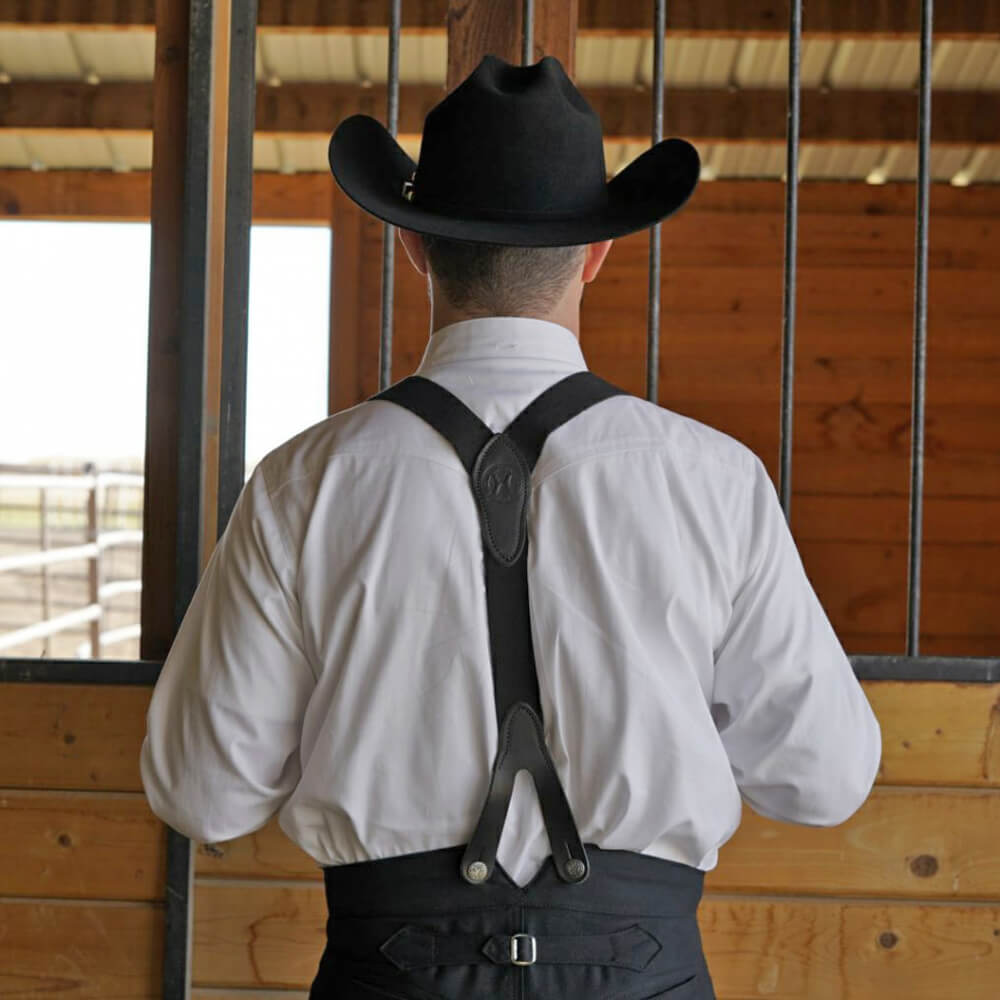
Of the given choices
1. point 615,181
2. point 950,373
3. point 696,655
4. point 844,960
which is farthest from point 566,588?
point 950,373

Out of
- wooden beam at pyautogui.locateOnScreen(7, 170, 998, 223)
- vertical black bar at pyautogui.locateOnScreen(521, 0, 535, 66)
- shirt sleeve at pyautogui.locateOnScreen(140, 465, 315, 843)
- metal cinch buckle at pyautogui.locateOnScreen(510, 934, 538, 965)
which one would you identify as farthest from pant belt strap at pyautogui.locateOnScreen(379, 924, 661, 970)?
wooden beam at pyautogui.locateOnScreen(7, 170, 998, 223)

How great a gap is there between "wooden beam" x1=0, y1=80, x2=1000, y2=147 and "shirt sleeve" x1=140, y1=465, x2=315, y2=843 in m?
3.80

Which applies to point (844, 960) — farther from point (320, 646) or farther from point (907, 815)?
point (320, 646)

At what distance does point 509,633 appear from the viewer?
106 centimetres

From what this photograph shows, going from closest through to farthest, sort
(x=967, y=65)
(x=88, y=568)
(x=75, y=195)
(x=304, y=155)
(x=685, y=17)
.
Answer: (x=685, y=17), (x=967, y=65), (x=304, y=155), (x=75, y=195), (x=88, y=568)

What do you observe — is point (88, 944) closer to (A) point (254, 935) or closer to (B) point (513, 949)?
(A) point (254, 935)

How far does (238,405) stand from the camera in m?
1.74

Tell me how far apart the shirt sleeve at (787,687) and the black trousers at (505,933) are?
0.15 meters

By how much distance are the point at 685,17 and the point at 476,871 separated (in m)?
3.47

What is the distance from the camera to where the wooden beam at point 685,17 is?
394 cm

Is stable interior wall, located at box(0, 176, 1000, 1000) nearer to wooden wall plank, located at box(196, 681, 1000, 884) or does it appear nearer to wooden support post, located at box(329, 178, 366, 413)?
wooden wall plank, located at box(196, 681, 1000, 884)

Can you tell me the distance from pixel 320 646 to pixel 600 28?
3.35 meters

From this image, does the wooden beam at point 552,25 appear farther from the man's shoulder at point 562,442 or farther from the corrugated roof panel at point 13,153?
the corrugated roof panel at point 13,153

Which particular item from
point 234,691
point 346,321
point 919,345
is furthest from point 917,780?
point 346,321
